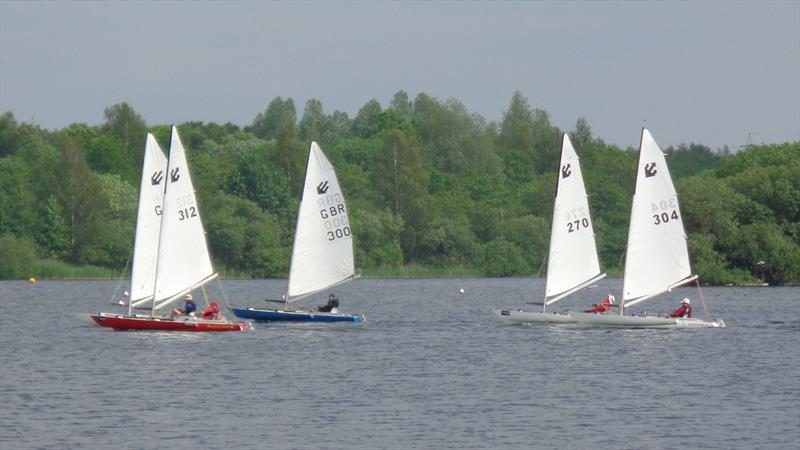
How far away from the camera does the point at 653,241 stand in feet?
217

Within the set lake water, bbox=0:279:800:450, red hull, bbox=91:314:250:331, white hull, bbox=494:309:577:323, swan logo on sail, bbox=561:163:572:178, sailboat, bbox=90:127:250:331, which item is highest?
swan logo on sail, bbox=561:163:572:178

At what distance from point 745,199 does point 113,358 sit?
6586cm

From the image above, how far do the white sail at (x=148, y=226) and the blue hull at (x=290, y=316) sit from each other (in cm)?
453

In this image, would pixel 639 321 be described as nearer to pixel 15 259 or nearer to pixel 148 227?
pixel 148 227

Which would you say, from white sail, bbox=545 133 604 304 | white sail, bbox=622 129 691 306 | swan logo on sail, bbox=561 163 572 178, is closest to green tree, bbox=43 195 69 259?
white sail, bbox=545 133 604 304

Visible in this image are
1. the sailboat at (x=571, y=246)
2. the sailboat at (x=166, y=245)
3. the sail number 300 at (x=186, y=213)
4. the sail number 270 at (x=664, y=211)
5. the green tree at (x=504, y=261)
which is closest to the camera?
the sailboat at (x=166, y=245)

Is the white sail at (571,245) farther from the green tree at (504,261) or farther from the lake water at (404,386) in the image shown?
the green tree at (504,261)

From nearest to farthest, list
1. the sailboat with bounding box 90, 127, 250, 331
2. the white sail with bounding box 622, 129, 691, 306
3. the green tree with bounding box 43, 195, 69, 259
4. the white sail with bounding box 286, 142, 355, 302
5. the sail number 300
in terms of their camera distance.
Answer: the sailboat with bounding box 90, 127, 250, 331 → the sail number 300 → the white sail with bounding box 622, 129, 691, 306 → the white sail with bounding box 286, 142, 355, 302 → the green tree with bounding box 43, 195, 69, 259

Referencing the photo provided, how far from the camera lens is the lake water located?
37031mm

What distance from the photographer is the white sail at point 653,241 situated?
215ft

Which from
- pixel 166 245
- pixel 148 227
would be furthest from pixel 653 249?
pixel 148 227

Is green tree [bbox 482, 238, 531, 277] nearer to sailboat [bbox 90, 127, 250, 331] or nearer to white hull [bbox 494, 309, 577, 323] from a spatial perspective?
white hull [bbox 494, 309, 577, 323]

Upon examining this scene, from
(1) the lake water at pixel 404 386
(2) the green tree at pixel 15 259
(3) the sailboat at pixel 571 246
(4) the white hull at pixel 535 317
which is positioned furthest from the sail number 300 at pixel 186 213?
(2) the green tree at pixel 15 259

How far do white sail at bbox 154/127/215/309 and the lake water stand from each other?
6.89 ft
